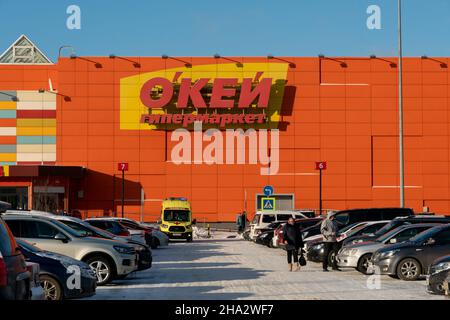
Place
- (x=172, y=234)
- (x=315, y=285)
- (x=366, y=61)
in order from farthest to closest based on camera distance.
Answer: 1. (x=366, y=61)
2. (x=172, y=234)
3. (x=315, y=285)

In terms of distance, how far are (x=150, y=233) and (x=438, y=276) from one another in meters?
21.8

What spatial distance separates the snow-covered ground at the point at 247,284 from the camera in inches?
681

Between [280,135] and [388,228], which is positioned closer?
[388,228]

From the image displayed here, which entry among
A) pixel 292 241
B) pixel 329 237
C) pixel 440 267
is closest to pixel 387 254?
pixel 329 237

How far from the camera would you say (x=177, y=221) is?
49438 mm

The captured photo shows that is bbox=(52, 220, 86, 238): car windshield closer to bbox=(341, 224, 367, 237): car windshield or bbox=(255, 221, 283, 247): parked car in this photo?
bbox=(341, 224, 367, 237): car windshield

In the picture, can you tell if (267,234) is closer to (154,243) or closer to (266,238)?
(266,238)

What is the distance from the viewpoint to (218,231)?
208 ft

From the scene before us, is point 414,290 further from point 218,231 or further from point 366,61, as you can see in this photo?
point 366,61

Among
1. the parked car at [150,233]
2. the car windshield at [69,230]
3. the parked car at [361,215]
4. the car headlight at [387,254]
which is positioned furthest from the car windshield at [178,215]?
the car windshield at [69,230]

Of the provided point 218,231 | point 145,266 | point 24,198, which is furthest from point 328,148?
point 145,266

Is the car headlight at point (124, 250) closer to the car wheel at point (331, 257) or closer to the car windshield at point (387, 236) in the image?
the car wheel at point (331, 257)

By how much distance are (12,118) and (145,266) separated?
46.9 metres
